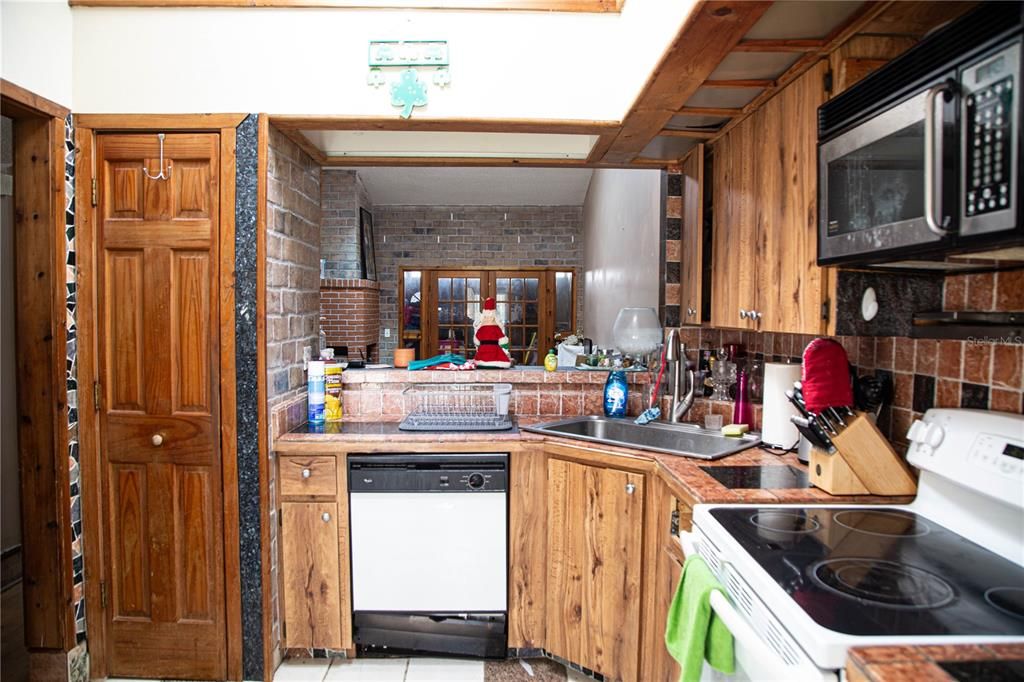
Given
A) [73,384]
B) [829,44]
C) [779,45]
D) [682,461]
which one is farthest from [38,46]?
[682,461]

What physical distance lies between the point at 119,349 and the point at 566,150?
1898 millimetres

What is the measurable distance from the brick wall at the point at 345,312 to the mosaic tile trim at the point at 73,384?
400cm

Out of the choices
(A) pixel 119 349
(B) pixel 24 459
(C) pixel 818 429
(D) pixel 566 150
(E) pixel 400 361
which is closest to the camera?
(C) pixel 818 429

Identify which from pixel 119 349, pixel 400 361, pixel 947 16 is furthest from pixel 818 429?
pixel 119 349

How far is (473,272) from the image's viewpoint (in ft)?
24.8

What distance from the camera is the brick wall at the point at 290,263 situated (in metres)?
2.10

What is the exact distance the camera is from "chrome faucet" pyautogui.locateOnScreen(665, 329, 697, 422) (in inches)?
89.8

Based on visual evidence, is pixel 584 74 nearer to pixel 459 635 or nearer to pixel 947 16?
pixel 947 16

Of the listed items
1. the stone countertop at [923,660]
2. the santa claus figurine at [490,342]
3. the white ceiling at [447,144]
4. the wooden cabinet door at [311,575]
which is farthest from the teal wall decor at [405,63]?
the stone countertop at [923,660]

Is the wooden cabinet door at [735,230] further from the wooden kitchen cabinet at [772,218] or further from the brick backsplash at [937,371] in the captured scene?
the brick backsplash at [937,371]

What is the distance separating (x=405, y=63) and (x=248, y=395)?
4.30ft

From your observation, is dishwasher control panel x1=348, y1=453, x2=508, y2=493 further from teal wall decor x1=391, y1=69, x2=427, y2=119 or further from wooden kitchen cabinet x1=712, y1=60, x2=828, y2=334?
teal wall decor x1=391, y1=69, x2=427, y2=119

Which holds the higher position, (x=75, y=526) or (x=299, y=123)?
(x=299, y=123)

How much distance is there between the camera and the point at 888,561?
1102mm
